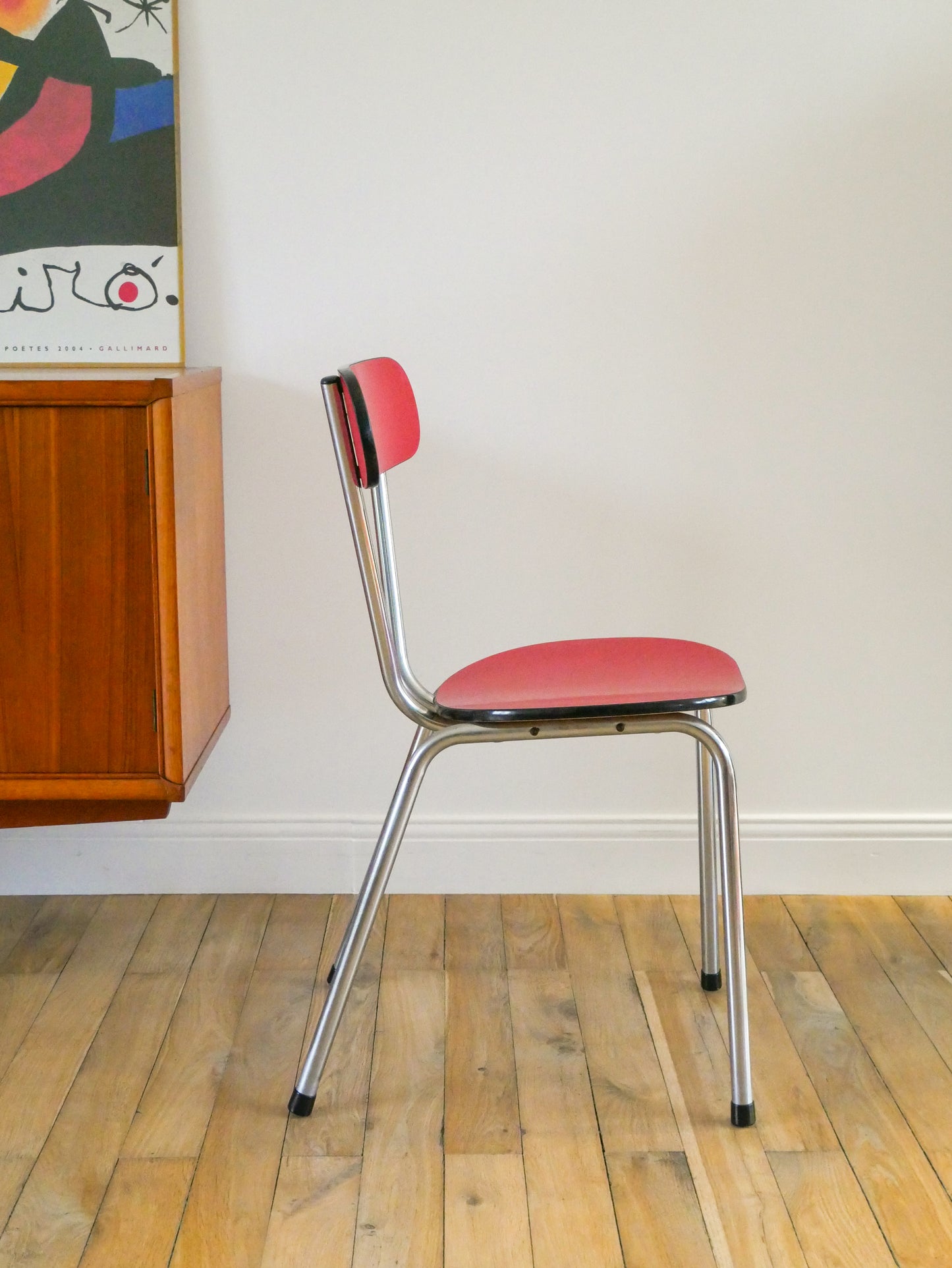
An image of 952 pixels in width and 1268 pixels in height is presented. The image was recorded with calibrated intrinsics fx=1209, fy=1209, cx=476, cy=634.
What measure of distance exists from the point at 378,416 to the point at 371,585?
20cm

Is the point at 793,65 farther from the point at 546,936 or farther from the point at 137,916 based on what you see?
the point at 137,916

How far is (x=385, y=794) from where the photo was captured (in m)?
1.95

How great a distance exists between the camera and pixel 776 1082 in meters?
1.45

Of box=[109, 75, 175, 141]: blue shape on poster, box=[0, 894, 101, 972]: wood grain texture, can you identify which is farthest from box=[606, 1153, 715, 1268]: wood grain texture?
box=[109, 75, 175, 141]: blue shape on poster

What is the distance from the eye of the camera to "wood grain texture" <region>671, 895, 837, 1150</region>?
134 cm

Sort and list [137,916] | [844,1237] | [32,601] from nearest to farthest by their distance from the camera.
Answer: [844,1237]
[32,601]
[137,916]

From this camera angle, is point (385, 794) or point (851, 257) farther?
point (385, 794)

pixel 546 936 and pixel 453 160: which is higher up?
pixel 453 160

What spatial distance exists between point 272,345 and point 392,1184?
3.86 ft

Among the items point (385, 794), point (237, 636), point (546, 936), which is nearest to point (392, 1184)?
point (546, 936)

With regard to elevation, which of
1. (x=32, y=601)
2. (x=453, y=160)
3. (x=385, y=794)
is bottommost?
(x=385, y=794)

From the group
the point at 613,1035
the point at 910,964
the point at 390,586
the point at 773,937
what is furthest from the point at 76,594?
the point at 910,964

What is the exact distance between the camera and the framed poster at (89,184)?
171cm

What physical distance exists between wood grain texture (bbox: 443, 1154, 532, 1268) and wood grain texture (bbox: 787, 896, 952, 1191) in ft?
1.47
